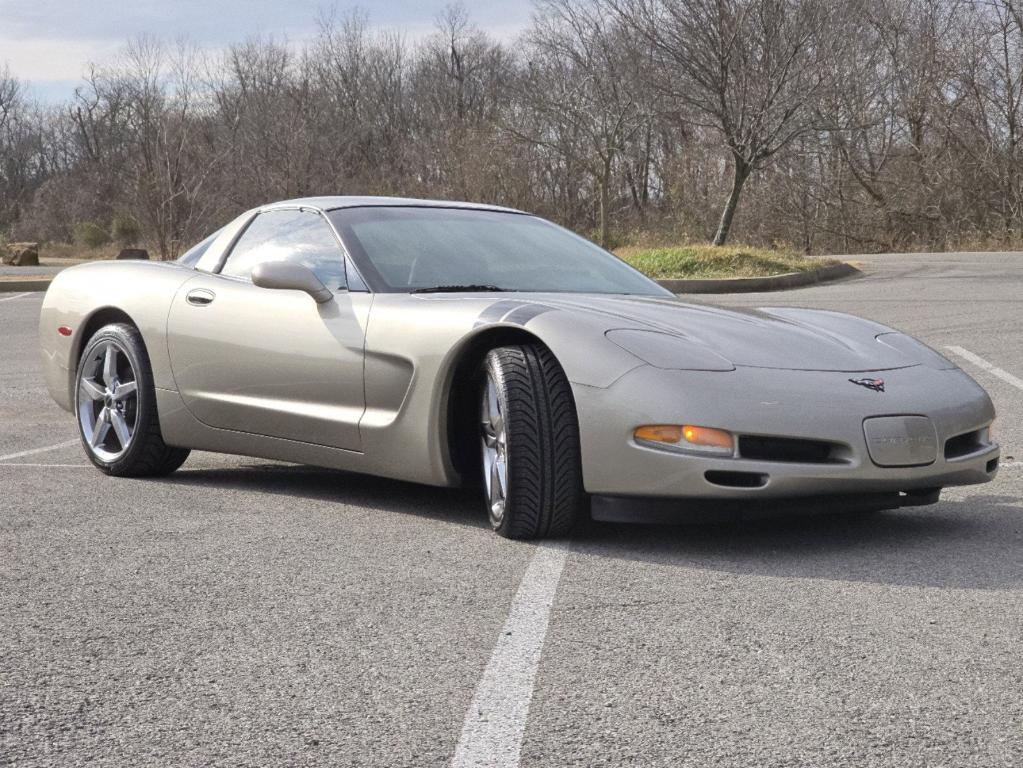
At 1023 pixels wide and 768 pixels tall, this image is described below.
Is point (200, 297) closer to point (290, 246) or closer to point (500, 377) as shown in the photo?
point (290, 246)

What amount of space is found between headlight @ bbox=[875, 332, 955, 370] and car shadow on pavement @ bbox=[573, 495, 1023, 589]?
1.82 ft

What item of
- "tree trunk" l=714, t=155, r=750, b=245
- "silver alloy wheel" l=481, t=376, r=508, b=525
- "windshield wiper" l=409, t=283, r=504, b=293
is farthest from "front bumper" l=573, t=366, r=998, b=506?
"tree trunk" l=714, t=155, r=750, b=245

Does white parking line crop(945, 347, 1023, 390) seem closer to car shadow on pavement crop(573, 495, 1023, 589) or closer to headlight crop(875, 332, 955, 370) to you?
headlight crop(875, 332, 955, 370)

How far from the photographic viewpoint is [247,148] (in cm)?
5231

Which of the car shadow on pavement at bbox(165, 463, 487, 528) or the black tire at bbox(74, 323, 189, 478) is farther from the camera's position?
the black tire at bbox(74, 323, 189, 478)

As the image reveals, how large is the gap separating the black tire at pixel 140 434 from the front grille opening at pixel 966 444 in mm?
3229

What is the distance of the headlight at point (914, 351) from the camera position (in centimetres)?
480

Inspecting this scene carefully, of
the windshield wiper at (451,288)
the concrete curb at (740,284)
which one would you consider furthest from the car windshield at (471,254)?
the concrete curb at (740,284)

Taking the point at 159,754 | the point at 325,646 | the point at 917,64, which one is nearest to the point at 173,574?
the point at 325,646

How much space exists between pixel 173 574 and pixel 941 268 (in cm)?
2041

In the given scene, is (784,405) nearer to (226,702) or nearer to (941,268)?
Result: (226,702)

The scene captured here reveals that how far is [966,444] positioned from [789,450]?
779 millimetres

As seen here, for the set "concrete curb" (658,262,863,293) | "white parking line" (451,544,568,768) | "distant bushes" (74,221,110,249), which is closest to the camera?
"white parking line" (451,544,568,768)

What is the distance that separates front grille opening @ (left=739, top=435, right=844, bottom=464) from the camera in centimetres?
417
